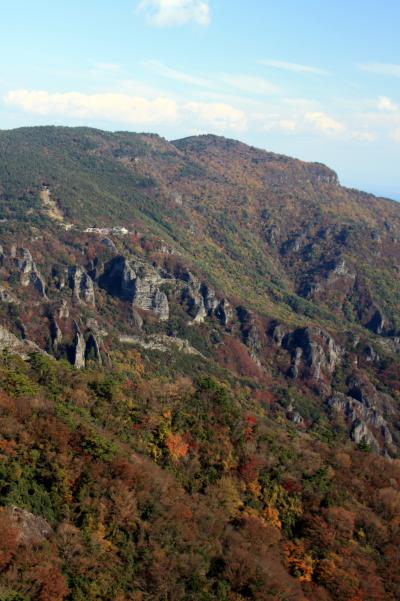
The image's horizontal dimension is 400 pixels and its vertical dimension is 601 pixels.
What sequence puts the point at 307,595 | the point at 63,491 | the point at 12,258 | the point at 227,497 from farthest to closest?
1. the point at 12,258
2. the point at 227,497
3. the point at 307,595
4. the point at 63,491

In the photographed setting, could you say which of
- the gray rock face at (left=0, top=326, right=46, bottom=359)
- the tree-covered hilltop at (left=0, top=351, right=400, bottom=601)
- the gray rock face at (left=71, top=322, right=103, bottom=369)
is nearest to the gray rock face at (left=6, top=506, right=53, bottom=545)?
the tree-covered hilltop at (left=0, top=351, right=400, bottom=601)

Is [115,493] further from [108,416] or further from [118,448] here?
[108,416]

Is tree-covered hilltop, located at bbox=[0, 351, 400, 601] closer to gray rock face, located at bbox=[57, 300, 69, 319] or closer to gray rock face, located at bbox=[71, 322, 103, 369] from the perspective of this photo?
gray rock face, located at bbox=[71, 322, 103, 369]

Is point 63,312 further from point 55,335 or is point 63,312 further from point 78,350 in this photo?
point 78,350

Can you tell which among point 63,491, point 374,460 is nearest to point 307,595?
point 63,491

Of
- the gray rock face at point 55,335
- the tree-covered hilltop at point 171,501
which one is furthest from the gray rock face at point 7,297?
the tree-covered hilltop at point 171,501

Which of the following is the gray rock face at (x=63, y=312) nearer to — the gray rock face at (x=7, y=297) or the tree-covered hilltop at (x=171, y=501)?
the gray rock face at (x=7, y=297)

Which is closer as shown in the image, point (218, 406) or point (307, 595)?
point (307, 595)
